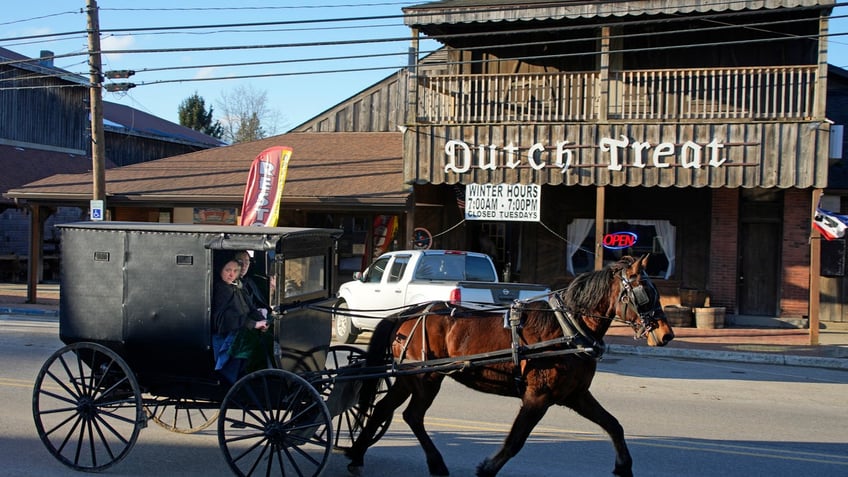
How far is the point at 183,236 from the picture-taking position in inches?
246

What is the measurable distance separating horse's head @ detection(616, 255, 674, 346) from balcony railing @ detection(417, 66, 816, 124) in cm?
1091

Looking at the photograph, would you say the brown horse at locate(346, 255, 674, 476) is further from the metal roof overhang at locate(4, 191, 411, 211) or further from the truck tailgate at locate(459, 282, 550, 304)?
the metal roof overhang at locate(4, 191, 411, 211)

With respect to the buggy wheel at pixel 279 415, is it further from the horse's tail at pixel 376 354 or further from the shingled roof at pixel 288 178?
the shingled roof at pixel 288 178

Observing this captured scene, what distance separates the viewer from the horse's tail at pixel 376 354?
21.3ft

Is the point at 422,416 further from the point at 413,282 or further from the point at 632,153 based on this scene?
the point at 632,153

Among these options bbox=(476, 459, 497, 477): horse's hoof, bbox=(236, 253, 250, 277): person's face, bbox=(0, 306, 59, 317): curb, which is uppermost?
bbox=(236, 253, 250, 277): person's face

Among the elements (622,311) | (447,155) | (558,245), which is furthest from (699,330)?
(622,311)

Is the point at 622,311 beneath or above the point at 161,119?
beneath

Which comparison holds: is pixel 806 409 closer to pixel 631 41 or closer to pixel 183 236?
pixel 183 236

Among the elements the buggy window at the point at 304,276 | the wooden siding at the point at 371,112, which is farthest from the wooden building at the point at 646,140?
the buggy window at the point at 304,276

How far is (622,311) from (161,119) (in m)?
42.5

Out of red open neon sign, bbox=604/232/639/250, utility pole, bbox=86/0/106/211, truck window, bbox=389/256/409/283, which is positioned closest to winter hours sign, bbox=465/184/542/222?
red open neon sign, bbox=604/232/639/250

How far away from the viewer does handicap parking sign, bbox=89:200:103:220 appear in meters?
17.3

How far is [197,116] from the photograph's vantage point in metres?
59.3
